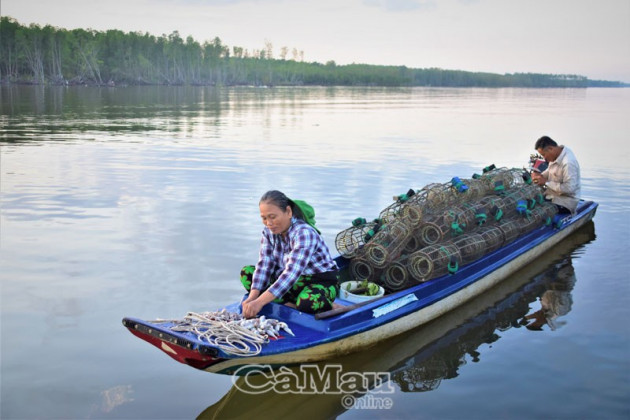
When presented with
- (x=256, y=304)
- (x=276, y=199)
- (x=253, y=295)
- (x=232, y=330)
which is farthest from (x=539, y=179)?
(x=232, y=330)

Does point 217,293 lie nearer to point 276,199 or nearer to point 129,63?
point 276,199

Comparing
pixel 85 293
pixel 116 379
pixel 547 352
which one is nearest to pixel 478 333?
pixel 547 352

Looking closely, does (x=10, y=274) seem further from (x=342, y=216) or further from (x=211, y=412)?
(x=342, y=216)

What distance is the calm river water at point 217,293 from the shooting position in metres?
5.42

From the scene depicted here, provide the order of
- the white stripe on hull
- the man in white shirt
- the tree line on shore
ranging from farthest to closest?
the tree line on shore < the man in white shirt < the white stripe on hull

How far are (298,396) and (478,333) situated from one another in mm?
2630

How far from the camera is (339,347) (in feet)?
19.2

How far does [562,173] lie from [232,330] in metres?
7.98


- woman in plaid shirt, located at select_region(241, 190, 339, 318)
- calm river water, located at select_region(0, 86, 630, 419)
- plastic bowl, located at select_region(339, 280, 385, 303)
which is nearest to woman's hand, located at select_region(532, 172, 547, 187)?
calm river water, located at select_region(0, 86, 630, 419)

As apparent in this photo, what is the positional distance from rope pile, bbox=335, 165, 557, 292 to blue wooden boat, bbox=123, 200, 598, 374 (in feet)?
0.70

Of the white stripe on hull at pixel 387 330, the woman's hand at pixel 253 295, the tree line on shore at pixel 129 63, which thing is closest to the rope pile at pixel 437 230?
the white stripe on hull at pixel 387 330

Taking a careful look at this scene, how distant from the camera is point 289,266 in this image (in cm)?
567

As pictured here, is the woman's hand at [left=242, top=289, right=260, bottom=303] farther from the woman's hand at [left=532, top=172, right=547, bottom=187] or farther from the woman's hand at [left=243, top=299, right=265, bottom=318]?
the woman's hand at [left=532, top=172, right=547, bottom=187]

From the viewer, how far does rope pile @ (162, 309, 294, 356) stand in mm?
5082
